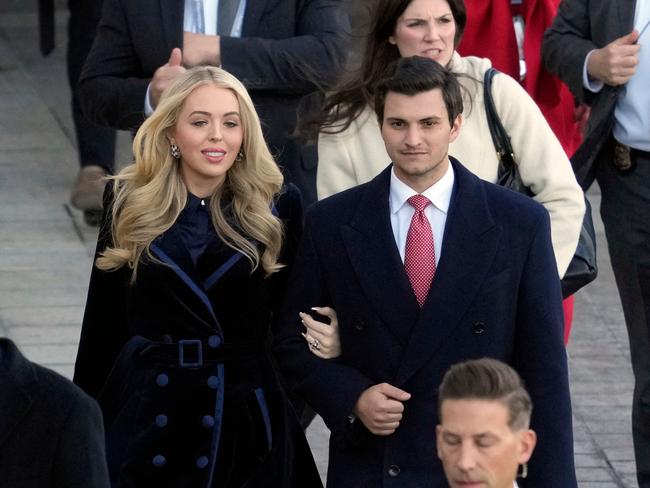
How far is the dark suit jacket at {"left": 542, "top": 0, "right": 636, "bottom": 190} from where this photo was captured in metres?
6.54

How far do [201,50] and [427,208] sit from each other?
1649 mm

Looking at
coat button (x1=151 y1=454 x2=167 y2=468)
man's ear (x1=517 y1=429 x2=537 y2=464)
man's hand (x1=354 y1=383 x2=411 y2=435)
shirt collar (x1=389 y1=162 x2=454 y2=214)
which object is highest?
shirt collar (x1=389 y1=162 x2=454 y2=214)

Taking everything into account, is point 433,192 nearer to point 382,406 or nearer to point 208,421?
point 382,406

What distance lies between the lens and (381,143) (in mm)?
5738

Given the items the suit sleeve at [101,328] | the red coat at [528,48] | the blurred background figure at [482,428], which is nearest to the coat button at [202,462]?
the suit sleeve at [101,328]

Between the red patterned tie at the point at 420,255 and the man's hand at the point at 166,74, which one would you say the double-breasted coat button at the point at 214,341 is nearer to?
the red patterned tie at the point at 420,255

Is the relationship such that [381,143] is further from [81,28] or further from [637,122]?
[81,28]

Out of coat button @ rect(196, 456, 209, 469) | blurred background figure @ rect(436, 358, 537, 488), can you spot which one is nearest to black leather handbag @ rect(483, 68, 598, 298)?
coat button @ rect(196, 456, 209, 469)

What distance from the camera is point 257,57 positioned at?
6.40 meters

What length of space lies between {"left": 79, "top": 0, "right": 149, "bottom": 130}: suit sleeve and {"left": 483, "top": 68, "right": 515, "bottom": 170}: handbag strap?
1.40 m

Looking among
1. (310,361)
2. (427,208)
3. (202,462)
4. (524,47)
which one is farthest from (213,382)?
(524,47)

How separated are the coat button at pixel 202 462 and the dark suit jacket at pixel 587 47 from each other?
1943 millimetres

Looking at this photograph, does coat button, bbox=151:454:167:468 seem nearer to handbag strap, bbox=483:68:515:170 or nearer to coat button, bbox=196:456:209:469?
coat button, bbox=196:456:209:469

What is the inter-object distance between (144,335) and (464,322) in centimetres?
102
